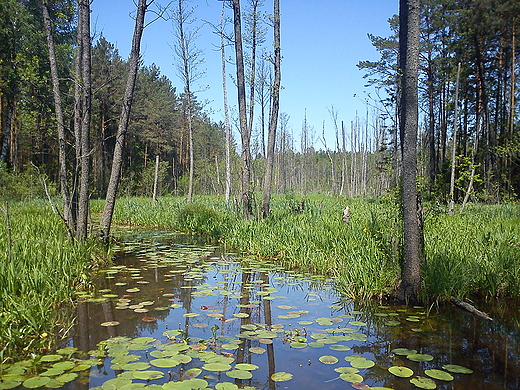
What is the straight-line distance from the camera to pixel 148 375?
2367mm

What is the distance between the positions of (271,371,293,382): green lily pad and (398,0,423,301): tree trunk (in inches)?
79.8

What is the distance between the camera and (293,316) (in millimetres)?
3766

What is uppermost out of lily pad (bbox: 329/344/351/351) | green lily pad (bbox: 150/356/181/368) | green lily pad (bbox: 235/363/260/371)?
green lily pad (bbox: 150/356/181/368)

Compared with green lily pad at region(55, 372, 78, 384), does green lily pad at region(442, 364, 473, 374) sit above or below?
below

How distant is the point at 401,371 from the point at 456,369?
1.41ft

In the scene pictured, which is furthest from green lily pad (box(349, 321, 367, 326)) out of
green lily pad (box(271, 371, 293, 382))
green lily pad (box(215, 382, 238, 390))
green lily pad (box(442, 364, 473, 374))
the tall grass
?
the tall grass

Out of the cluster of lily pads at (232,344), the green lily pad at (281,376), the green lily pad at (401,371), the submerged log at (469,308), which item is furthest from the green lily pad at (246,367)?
the submerged log at (469,308)

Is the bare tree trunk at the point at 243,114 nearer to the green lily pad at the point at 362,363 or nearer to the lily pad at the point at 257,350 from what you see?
the lily pad at the point at 257,350

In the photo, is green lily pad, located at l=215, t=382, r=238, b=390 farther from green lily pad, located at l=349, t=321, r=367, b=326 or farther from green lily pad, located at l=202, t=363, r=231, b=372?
green lily pad, located at l=349, t=321, r=367, b=326

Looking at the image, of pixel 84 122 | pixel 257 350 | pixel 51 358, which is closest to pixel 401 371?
pixel 257 350

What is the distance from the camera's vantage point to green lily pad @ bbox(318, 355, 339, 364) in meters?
2.70

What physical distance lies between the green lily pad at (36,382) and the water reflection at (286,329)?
0.19 metres

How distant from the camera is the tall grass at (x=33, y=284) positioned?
9.35 ft

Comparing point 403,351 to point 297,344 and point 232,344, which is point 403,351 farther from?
point 232,344
